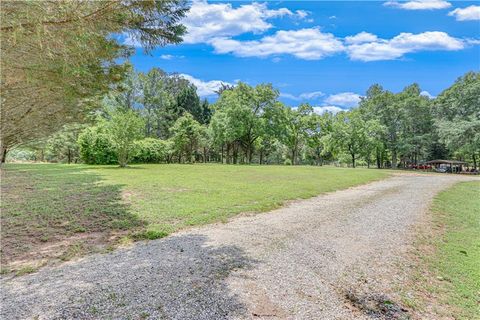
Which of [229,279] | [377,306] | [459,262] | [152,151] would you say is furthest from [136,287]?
[152,151]

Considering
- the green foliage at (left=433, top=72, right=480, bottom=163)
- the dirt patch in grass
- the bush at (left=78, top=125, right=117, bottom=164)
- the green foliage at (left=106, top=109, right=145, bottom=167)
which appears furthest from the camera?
the bush at (left=78, top=125, right=117, bottom=164)

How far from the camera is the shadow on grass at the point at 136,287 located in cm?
279

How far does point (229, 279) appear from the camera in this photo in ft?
11.6

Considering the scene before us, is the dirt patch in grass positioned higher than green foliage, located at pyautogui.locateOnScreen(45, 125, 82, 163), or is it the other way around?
green foliage, located at pyautogui.locateOnScreen(45, 125, 82, 163)

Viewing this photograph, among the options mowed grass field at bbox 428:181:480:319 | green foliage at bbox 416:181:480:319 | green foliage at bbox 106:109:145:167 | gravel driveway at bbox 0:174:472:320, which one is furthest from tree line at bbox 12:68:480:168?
green foliage at bbox 416:181:480:319

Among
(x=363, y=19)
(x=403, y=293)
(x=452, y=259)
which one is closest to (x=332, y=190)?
(x=363, y=19)

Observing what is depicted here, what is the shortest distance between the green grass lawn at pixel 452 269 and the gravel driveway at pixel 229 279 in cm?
42

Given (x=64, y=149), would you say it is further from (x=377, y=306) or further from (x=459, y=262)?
(x=459, y=262)

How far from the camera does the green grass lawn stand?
321 cm

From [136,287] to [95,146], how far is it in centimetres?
2531

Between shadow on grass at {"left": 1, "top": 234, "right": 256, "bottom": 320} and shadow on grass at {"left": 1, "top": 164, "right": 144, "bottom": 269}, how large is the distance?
2.66 ft

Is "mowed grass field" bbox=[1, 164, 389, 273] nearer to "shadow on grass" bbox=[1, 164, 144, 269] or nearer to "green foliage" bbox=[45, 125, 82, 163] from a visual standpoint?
"shadow on grass" bbox=[1, 164, 144, 269]

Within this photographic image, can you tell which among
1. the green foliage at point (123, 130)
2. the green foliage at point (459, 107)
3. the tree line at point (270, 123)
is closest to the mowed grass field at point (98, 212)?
the green foliage at point (123, 130)

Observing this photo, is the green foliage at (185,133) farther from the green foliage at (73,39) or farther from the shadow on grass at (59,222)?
the green foliage at (73,39)
